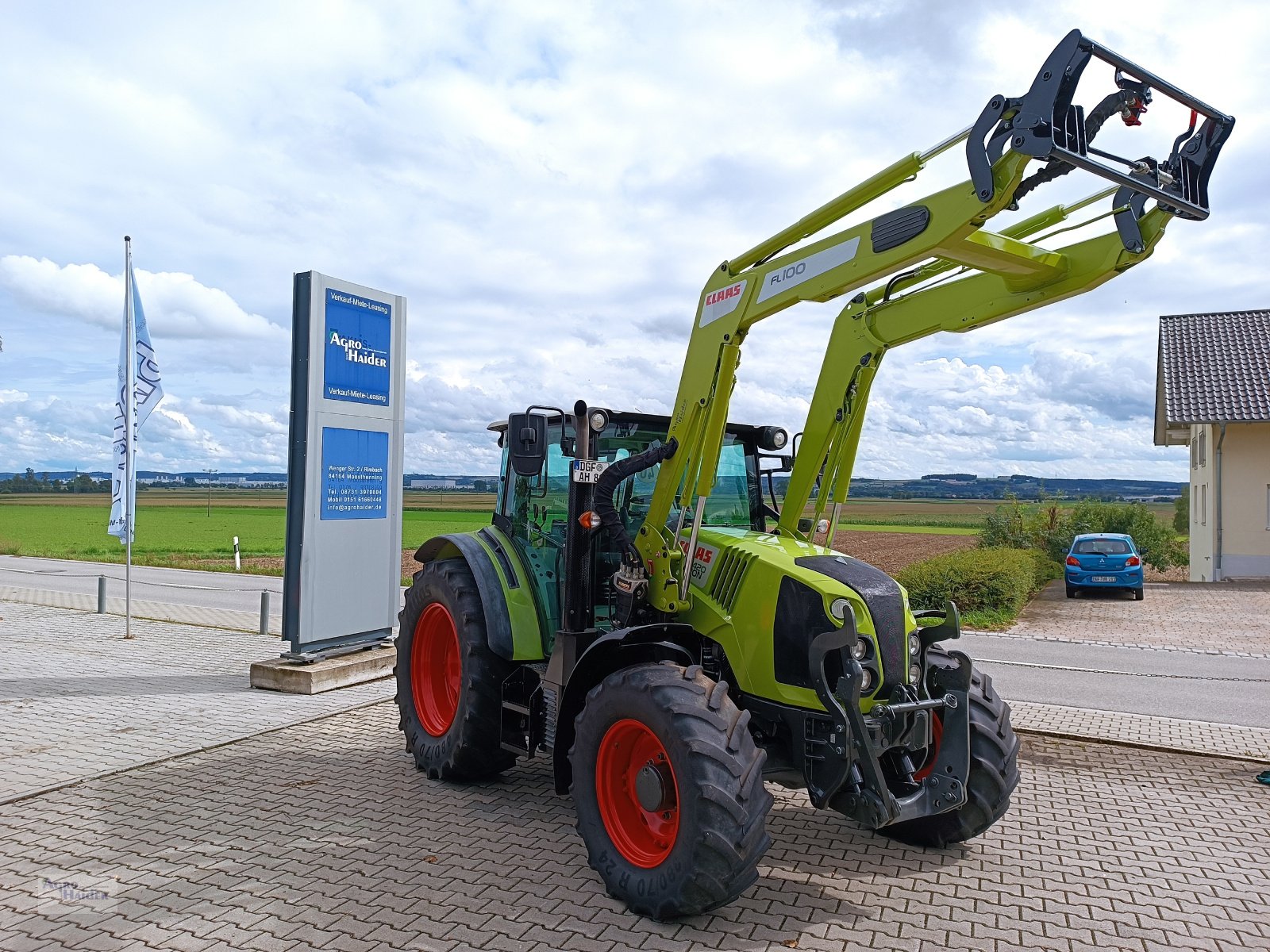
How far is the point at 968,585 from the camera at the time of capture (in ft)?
55.8

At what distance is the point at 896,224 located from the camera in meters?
4.38

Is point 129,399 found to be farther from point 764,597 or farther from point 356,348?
point 764,597

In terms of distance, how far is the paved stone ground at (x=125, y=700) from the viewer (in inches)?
272

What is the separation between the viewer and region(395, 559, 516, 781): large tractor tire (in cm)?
596

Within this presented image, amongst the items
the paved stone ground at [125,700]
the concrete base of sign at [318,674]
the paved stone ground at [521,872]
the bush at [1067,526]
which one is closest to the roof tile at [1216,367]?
the bush at [1067,526]

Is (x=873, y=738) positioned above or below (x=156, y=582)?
above

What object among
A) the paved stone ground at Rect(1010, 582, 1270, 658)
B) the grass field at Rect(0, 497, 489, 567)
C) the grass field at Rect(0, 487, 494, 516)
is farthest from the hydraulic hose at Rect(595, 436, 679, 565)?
the grass field at Rect(0, 487, 494, 516)

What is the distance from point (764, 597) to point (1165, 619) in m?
14.4

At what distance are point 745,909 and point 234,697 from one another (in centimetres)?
618

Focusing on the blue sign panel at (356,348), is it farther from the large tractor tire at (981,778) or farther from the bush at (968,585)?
the bush at (968,585)

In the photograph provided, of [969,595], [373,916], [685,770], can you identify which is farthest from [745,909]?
[969,595]

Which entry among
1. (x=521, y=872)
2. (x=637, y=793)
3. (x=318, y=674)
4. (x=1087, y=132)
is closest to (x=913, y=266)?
(x=1087, y=132)

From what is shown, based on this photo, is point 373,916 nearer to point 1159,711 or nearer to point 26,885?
point 26,885

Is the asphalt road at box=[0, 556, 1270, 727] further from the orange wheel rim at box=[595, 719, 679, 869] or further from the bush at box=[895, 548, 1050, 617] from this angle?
the orange wheel rim at box=[595, 719, 679, 869]
